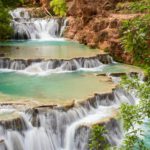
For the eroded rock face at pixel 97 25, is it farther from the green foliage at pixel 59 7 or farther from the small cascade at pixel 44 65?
the small cascade at pixel 44 65

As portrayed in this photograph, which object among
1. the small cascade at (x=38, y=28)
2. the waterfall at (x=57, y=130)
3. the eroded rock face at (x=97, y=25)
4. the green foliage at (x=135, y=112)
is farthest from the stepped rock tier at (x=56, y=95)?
the green foliage at (x=135, y=112)

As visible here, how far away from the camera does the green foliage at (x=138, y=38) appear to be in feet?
18.4

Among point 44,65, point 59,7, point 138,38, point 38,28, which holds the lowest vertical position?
point 38,28

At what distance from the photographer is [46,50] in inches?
829

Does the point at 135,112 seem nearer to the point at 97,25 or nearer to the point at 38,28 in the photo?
the point at 97,25

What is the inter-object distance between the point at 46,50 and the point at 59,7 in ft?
28.7

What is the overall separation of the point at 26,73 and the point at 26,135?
6666mm

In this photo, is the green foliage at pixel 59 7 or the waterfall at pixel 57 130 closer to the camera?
the waterfall at pixel 57 130

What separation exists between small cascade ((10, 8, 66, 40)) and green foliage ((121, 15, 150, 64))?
20526 mm

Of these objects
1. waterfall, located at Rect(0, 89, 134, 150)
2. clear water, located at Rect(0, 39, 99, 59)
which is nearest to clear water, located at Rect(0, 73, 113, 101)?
waterfall, located at Rect(0, 89, 134, 150)

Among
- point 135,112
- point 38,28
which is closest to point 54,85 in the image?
point 135,112

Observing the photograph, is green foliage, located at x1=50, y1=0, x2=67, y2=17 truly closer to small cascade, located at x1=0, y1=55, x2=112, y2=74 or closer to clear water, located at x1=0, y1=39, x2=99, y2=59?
clear water, located at x1=0, y1=39, x2=99, y2=59

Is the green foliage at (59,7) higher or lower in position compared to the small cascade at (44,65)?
higher

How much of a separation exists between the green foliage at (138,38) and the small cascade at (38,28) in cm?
2053
